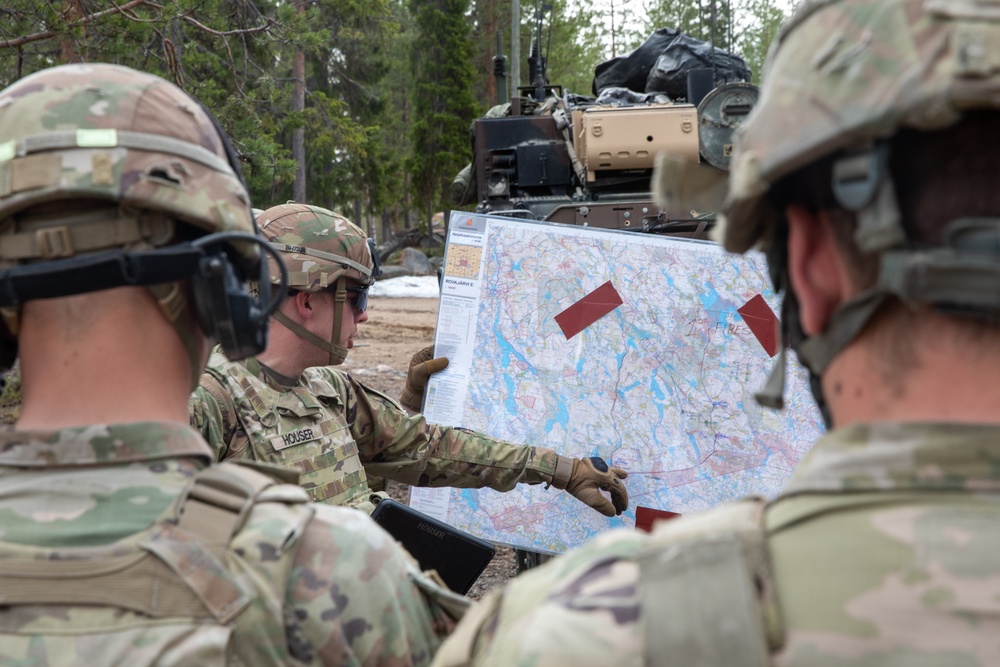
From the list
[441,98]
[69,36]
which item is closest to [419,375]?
[69,36]

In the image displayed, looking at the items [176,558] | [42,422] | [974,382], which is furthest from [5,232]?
[974,382]

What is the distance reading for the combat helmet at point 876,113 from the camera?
41.8 inches

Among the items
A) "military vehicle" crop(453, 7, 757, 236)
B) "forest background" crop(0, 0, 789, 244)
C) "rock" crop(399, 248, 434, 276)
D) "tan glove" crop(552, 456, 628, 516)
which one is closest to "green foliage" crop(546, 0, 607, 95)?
"forest background" crop(0, 0, 789, 244)

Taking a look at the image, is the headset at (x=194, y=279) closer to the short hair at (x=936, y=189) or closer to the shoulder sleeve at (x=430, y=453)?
the short hair at (x=936, y=189)

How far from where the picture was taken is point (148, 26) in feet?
22.8

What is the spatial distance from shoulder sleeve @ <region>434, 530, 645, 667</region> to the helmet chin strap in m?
2.23

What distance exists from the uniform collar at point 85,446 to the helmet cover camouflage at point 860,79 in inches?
37.0

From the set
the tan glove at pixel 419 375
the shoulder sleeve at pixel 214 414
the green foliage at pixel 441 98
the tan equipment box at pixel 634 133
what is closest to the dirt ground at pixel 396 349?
the tan glove at pixel 419 375

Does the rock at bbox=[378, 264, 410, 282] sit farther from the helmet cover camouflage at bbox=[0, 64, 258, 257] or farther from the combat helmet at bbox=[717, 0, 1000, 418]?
the combat helmet at bbox=[717, 0, 1000, 418]

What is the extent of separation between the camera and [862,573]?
1058mm

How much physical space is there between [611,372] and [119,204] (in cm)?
313

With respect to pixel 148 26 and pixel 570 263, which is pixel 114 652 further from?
pixel 148 26

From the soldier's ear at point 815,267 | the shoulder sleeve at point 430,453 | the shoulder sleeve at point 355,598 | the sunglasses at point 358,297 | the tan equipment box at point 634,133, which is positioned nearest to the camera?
the soldier's ear at point 815,267

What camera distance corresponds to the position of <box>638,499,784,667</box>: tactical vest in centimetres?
105
